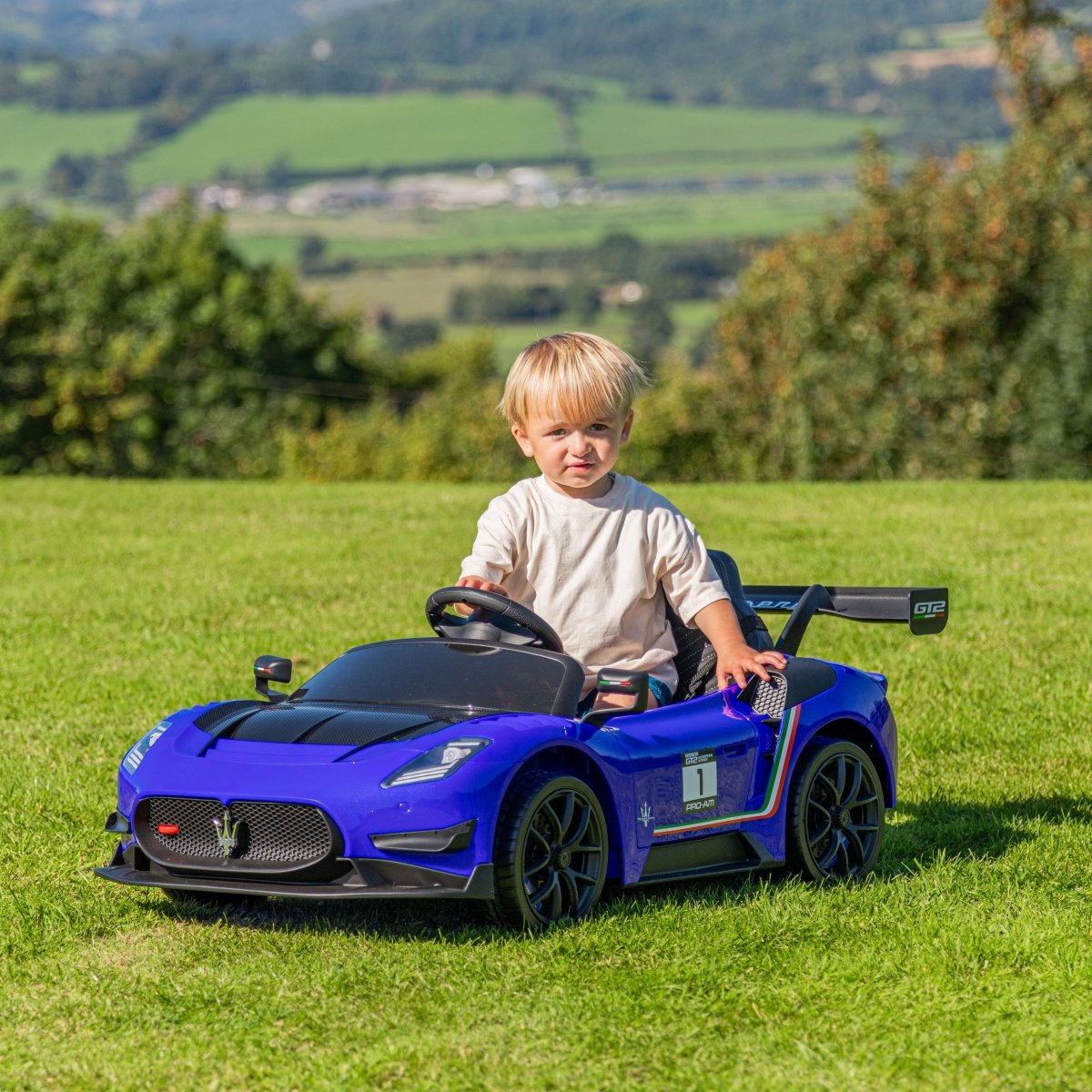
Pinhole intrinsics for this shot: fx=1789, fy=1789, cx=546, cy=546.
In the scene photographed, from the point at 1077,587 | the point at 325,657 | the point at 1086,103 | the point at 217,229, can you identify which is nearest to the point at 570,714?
the point at 325,657

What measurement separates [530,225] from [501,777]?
15975 cm

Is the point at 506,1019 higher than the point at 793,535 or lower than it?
lower

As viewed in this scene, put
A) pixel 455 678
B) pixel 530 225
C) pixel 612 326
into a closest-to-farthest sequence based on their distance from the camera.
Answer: pixel 455 678 < pixel 612 326 < pixel 530 225

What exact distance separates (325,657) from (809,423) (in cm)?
1669

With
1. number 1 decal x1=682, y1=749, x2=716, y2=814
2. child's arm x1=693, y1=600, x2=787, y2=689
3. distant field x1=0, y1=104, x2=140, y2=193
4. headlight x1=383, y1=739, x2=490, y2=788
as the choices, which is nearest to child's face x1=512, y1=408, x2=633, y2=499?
child's arm x1=693, y1=600, x2=787, y2=689

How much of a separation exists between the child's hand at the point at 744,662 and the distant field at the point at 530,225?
391 ft

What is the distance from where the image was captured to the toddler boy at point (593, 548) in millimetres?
5762

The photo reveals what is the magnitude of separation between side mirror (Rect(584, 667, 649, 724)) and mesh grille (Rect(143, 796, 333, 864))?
0.95 m

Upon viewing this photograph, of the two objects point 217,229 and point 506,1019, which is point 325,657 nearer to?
point 506,1019

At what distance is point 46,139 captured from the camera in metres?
182

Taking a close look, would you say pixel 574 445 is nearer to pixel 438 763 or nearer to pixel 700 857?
pixel 438 763

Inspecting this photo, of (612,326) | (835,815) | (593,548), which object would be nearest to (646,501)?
(593,548)

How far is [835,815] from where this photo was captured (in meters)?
6.21

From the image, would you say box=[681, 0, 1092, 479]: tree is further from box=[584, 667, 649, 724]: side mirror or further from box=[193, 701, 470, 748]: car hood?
box=[193, 701, 470, 748]: car hood
